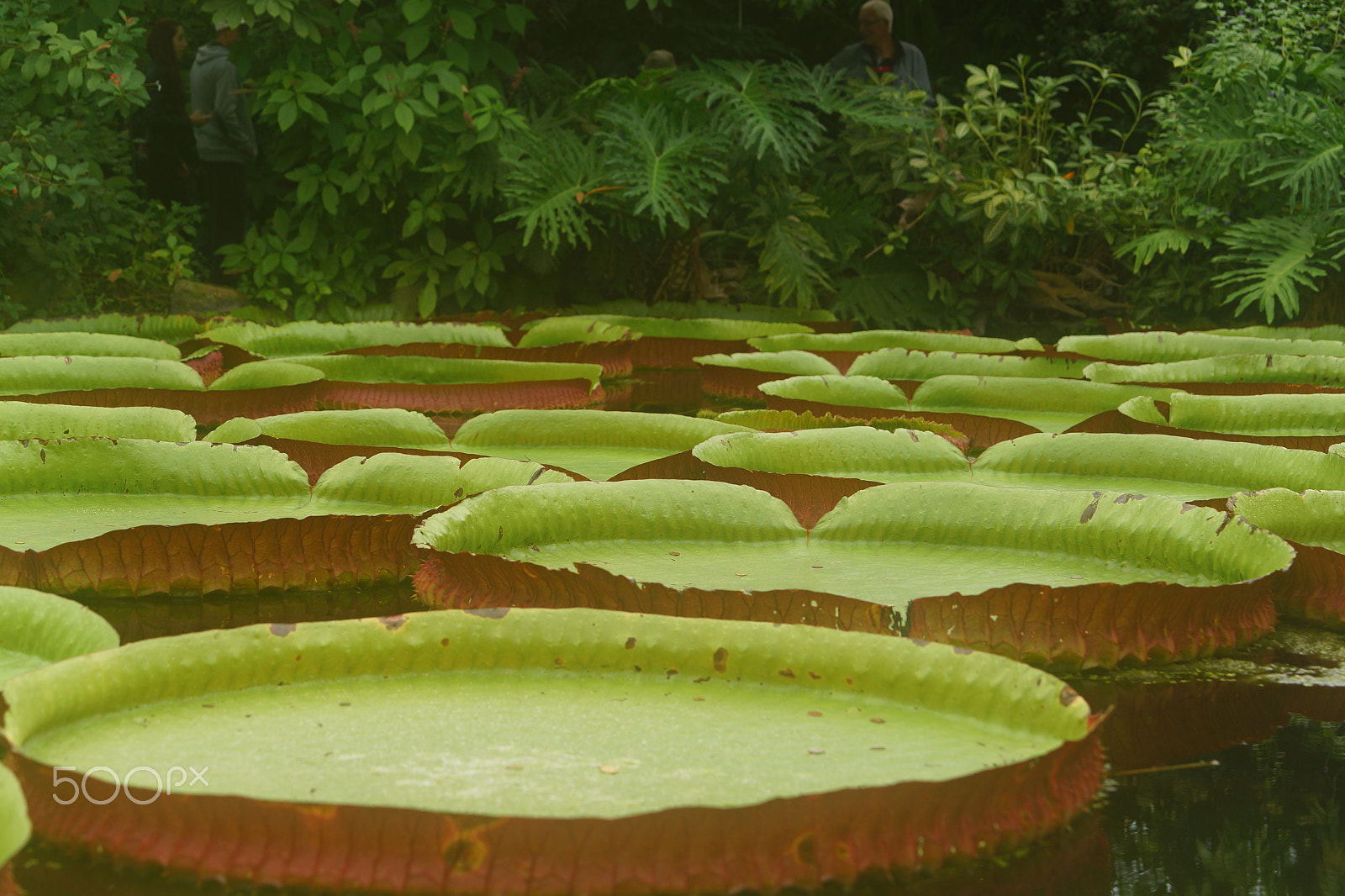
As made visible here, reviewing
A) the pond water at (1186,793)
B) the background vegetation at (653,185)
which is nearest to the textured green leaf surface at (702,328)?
the background vegetation at (653,185)

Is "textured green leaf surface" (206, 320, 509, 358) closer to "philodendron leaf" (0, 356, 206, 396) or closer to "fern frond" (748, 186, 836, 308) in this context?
"philodendron leaf" (0, 356, 206, 396)

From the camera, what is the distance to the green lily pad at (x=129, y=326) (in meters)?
4.62

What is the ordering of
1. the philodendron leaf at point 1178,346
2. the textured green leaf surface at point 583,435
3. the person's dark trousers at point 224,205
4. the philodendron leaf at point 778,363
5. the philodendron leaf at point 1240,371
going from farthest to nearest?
1. the person's dark trousers at point 224,205
2. the philodendron leaf at point 1178,346
3. the philodendron leaf at point 778,363
4. the philodendron leaf at point 1240,371
5. the textured green leaf surface at point 583,435

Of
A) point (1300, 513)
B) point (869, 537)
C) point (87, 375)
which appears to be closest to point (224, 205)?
point (87, 375)

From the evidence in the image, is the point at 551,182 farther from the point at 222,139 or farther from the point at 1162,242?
the point at 1162,242

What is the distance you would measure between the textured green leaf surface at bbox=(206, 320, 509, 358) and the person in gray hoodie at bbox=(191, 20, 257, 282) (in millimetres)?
1969

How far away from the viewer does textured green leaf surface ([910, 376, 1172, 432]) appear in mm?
3250

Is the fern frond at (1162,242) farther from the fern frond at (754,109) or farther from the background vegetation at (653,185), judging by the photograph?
the fern frond at (754,109)

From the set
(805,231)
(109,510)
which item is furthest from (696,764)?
(805,231)

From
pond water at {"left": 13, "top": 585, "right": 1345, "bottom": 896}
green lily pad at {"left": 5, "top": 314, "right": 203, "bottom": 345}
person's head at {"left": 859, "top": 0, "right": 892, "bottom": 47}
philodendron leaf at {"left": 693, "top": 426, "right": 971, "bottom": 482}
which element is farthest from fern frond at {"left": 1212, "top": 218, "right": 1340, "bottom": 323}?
green lily pad at {"left": 5, "top": 314, "right": 203, "bottom": 345}

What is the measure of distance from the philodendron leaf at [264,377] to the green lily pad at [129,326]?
5.47 feet

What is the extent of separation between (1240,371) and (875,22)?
377 cm

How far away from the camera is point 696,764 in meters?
1.03

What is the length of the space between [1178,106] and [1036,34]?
11.6 ft
